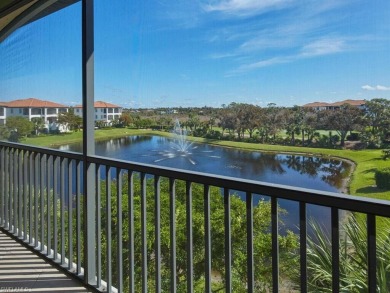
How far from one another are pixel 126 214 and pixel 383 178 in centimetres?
181

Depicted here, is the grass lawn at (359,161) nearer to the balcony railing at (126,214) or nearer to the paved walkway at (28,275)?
the balcony railing at (126,214)

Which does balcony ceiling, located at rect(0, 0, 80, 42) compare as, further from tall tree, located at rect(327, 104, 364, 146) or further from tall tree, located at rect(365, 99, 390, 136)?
tall tree, located at rect(365, 99, 390, 136)

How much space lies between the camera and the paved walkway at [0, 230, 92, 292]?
243 centimetres

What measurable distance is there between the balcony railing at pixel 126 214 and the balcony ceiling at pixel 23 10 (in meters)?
1.18

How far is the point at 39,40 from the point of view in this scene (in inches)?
125

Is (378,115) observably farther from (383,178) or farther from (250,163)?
(250,163)

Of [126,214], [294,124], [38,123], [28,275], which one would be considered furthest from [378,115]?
[38,123]

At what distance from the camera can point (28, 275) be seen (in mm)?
2621

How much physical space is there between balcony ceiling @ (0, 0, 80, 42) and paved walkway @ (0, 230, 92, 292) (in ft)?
6.69

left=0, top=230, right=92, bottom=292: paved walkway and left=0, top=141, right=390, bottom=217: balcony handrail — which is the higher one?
left=0, top=141, right=390, bottom=217: balcony handrail

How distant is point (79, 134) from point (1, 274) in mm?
1212

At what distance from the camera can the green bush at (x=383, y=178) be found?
126cm

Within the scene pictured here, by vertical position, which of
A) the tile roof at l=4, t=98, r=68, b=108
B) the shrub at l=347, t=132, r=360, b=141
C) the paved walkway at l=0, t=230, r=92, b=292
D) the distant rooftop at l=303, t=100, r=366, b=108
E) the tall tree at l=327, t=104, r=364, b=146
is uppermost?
the tile roof at l=4, t=98, r=68, b=108

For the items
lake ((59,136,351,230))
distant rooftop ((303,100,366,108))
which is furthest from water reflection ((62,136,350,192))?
distant rooftop ((303,100,366,108))
